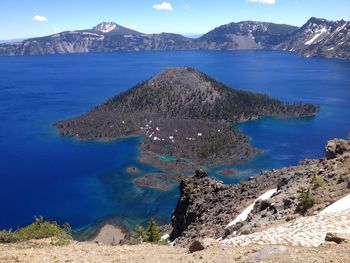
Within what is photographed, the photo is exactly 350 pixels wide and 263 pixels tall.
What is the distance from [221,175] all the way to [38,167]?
58.1 m

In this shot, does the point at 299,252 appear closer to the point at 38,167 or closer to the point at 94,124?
the point at 38,167

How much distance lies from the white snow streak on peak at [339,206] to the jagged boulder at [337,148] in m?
15.0

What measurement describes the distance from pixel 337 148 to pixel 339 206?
17.2m

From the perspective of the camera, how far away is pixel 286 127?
187m

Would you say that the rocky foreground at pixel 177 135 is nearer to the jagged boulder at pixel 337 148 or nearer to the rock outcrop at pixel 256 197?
the rock outcrop at pixel 256 197

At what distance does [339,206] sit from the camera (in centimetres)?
2769

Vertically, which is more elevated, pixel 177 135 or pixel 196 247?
pixel 196 247

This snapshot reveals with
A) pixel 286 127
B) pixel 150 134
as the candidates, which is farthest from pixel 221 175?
pixel 286 127

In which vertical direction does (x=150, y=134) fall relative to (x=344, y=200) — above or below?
below

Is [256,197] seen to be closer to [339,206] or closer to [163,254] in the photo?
[339,206]

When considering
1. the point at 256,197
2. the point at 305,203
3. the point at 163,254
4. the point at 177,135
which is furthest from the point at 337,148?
the point at 177,135

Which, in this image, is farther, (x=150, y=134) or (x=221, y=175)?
(x=150, y=134)

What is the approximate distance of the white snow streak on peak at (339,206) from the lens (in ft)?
89.0

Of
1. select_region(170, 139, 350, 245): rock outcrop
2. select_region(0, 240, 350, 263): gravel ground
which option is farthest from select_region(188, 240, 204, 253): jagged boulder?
select_region(170, 139, 350, 245): rock outcrop
